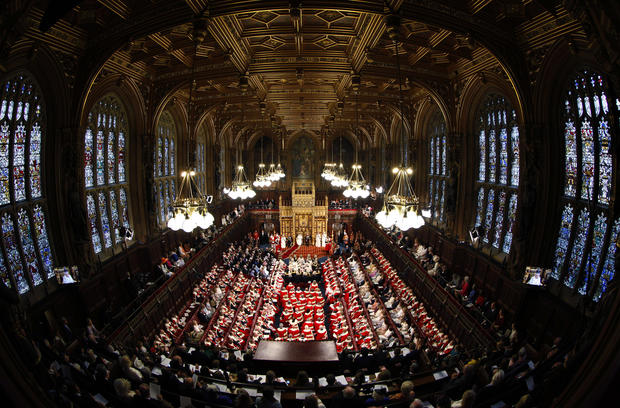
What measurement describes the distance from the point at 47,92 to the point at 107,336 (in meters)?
6.55

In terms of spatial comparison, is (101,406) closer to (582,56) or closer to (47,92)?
(47,92)

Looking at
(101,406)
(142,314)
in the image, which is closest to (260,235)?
(142,314)

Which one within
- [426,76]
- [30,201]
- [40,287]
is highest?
[426,76]

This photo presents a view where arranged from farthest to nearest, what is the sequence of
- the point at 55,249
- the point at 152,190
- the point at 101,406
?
the point at 152,190 < the point at 55,249 < the point at 101,406

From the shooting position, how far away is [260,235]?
95.3ft

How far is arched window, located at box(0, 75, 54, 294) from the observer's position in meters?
8.41

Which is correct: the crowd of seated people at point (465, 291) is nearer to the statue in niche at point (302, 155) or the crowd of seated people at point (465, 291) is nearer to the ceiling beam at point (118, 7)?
the ceiling beam at point (118, 7)

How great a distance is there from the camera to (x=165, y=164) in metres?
16.9

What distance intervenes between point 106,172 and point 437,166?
47.1ft

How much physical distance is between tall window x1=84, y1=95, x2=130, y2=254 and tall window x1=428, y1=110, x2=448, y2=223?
13.6 meters

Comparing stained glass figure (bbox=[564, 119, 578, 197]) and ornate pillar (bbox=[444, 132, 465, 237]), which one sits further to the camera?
ornate pillar (bbox=[444, 132, 465, 237])

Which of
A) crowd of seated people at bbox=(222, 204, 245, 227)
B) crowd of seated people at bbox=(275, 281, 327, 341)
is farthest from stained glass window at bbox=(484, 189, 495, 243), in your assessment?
crowd of seated people at bbox=(222, 204, 245, 227)

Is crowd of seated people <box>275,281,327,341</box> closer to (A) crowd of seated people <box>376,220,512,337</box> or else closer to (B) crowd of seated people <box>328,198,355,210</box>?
(A) crowd of seated people <box>376,220,512,337</box>

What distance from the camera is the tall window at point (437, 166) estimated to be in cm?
1652
